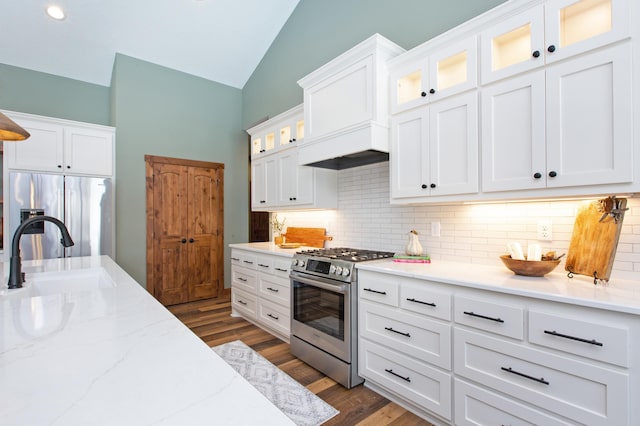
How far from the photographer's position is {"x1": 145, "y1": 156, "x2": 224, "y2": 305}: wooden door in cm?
454

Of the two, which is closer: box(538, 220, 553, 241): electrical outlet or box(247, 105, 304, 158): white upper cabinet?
box(538, 220, 553, 241): electrical outlet

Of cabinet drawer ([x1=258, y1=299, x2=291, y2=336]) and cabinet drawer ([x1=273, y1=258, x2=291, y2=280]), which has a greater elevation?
cabinet drawer ([x1=273, y1=258, x2=291, y2=280])

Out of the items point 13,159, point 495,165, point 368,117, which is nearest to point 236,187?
point 13,159

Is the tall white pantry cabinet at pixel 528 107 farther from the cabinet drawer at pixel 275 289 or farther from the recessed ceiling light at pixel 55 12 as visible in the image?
the recessed ceiling light at pixel 55 12

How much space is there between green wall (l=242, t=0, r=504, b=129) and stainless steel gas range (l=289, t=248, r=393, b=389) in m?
2.01

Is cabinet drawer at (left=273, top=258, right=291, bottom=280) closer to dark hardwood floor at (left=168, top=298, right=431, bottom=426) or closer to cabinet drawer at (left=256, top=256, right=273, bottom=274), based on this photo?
cabinet drawer at (left=256, top=256, right=273, bottom=274)

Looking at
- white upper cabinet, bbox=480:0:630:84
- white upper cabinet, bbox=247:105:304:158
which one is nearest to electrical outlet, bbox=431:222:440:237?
white upper cabinet, bbox=480:0:630:84

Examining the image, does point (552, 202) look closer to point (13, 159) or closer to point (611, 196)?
point (611, 196)

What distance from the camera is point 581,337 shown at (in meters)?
1.40

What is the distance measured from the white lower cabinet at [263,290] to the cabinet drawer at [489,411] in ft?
5.55

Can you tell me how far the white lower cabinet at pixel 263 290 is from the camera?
317 centimetres

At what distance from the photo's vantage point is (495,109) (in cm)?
193

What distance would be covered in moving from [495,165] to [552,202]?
46cm

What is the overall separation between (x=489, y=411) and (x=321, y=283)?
1342 millimetres
